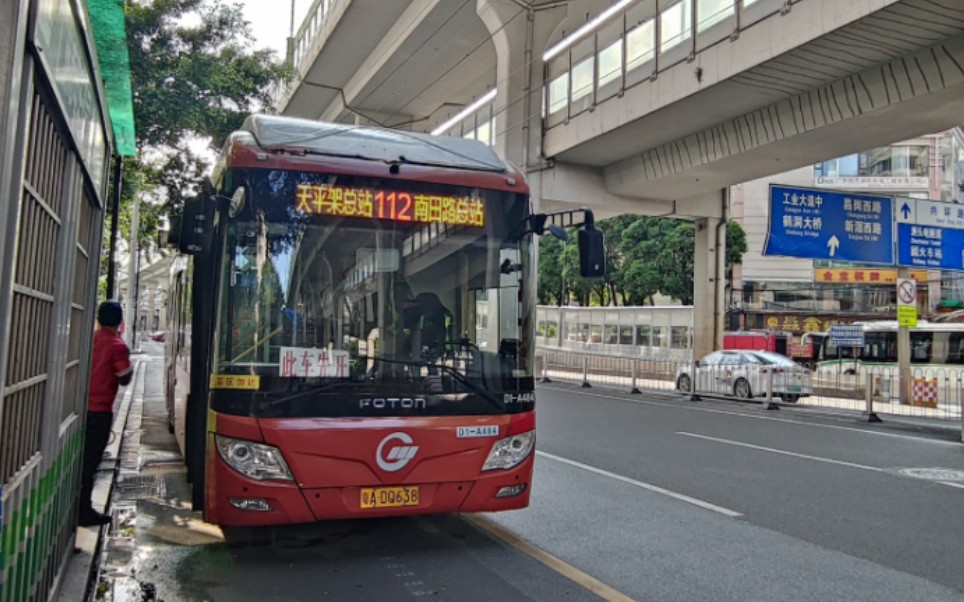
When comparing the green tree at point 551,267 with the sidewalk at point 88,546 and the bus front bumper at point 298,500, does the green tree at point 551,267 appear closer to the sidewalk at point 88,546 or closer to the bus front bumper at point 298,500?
the sidewalk at point 88,546

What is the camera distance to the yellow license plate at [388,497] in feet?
16.4

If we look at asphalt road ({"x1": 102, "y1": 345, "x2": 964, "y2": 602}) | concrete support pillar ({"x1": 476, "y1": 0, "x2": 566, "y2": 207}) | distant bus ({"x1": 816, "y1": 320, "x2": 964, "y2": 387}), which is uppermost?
concrete support pillar ({"x1": 476, "y1": 0, "x2": 566, "y2": 207})

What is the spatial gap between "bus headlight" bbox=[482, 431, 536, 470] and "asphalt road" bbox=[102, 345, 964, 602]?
0.68 metres

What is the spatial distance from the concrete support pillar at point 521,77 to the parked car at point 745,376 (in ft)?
23.4

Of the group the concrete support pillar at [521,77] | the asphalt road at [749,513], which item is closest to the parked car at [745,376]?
the asphalt road at [749,513]

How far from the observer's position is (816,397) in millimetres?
22594

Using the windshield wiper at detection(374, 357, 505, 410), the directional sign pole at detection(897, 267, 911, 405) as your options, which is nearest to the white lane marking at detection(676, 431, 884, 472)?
the windshield wiper at detection(374, 357, 505, 410)

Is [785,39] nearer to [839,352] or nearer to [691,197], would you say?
[691,197]

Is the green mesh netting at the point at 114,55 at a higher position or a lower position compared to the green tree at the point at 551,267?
lower

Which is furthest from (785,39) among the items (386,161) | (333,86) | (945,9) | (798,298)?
(798,298)

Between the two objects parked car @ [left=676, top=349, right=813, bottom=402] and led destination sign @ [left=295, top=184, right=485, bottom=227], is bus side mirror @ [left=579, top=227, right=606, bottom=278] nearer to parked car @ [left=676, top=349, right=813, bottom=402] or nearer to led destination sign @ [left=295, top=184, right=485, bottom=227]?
led destination sign @ [left=295, top=184, right=485, bottom=227]

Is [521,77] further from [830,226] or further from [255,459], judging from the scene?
[255,459]

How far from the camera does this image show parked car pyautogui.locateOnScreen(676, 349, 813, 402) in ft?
66.9

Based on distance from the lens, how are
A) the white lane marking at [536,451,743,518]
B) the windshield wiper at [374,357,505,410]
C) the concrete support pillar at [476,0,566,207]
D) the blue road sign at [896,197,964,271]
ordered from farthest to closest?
1. the concrete support pillar at [476,0,566,207]
2. the blue road sign at [896,197,964,271]
3. the white lane marking at [536,451,743,518]
4. the windshield wiper at [374,357,505,410]
